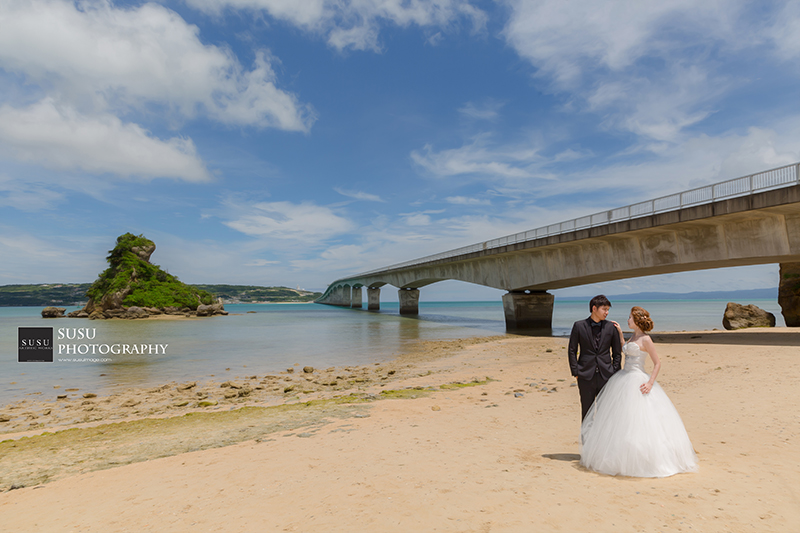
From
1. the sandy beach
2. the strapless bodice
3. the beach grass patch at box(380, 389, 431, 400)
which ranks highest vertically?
the strapless bodice

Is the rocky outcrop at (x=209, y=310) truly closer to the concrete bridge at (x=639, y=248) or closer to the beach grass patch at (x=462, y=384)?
the concrete bridge at (x=639, y=248)

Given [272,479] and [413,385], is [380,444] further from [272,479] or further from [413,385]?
[413,385]

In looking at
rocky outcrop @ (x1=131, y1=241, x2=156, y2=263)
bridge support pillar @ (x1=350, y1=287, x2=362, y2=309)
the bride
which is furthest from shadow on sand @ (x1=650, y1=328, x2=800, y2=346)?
bridge support pillar @ (x1=350, y1=287, x2=362, y2=309)

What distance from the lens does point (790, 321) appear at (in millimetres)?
27516

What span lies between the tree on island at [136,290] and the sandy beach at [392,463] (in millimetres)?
62022

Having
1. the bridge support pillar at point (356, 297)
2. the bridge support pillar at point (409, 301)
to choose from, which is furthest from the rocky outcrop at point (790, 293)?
the bridge support pillar at point (356, 297)

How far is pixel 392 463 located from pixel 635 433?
2.95 metres

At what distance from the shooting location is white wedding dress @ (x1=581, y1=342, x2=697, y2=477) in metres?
4.48

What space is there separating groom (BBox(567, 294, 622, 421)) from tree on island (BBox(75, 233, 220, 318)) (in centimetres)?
7035

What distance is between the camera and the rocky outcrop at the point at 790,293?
89.1ft

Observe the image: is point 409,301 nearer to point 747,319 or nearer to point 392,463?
point 747,319

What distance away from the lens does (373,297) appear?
92.2m

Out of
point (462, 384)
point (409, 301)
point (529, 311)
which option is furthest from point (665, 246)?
point (409, 301)

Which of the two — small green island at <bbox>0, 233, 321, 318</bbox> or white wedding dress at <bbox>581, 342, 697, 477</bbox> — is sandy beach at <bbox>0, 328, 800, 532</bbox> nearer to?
white wedding dress at <bbox>581, 342, 697, 477</bbox>
